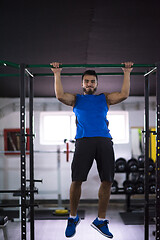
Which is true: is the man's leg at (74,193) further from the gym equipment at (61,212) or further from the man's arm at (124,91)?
the gym equipment at (61,212)

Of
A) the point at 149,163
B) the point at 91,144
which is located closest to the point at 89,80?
the point at 91,144

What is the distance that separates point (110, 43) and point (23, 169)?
153 cm

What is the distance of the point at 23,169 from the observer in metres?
2.27

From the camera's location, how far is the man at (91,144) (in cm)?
236

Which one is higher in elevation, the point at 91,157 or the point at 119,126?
the point at 119,126

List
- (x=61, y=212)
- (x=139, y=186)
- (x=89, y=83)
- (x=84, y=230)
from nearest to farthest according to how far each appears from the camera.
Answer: (x=89, y=83) → (x=84, y=230) → (x=61, y=212) → (x=139, y=186)

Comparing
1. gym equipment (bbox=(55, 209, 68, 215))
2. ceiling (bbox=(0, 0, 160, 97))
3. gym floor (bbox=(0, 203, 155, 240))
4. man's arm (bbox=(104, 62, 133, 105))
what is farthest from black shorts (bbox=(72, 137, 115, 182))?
gym equipment (bbox=(55, 209, 68, 215))

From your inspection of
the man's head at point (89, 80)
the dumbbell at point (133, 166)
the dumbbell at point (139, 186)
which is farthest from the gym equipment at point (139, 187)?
the man's head at point (89, 80)

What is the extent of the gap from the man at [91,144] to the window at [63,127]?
361cm

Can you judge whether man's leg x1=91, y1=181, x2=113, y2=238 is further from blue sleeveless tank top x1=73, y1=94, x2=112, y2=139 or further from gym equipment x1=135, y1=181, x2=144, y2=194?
gym equipment x1=135, y1=181, x2=144, y2=194

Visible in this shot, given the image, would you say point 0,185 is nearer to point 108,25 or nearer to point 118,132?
point 118,132

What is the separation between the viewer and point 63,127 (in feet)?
20.0

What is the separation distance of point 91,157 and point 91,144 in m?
0.12

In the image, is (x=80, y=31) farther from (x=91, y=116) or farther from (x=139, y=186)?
(x=139, y=186)
